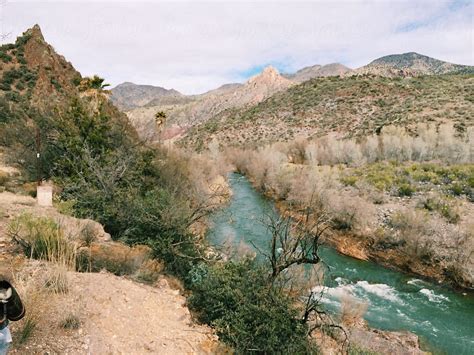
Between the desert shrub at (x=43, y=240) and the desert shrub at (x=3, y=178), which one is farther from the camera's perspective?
the desert shrub at (x=3, y=178)

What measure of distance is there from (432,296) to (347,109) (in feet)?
182

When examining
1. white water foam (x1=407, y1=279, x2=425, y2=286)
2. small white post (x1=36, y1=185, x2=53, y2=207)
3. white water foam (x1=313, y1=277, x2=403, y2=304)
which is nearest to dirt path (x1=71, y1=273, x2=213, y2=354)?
small white post (x1=36, y1=185, x2=53, y2=207)

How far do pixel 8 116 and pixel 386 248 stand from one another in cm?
2620

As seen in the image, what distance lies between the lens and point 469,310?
14711mm

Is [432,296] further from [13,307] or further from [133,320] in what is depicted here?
[13,307]

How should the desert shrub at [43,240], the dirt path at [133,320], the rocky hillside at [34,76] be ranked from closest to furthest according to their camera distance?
the dirt path at [133,320]
the desert shrub at [43,240]
the rocky hillside at [34,76]

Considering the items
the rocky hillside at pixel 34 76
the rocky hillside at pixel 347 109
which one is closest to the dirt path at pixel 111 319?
the rocky hillside at pixel 34 76

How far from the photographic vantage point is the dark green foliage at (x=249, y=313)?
732 centimetres

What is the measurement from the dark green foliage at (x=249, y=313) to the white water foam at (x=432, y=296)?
10321 mm

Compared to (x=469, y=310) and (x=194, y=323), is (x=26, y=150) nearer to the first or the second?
(x=194, y=323)

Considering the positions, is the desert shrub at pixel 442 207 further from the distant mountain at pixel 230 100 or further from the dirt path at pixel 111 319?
the distant mountain at pixel 230 100

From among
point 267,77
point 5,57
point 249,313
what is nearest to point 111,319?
point 249,313

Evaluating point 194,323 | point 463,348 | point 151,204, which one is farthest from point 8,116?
point 463,348

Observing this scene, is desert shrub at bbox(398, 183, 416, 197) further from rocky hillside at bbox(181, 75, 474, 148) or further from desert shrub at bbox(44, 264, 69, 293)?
desert shrub at bbox(44, 264, 69, 293)
